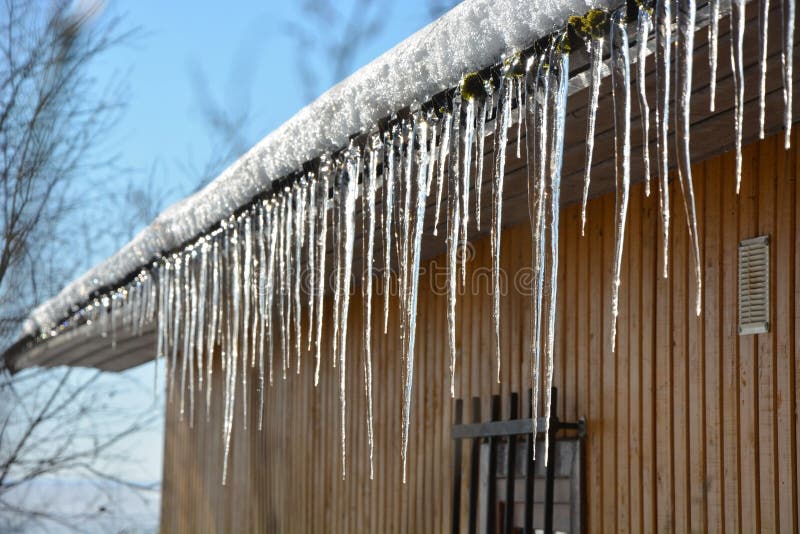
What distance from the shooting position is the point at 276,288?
6625 mm

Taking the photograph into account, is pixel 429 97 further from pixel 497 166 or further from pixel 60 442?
pixel 60 442

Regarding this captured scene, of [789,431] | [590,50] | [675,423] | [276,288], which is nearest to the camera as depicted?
[590,50]

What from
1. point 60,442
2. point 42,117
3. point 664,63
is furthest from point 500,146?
point 60,442

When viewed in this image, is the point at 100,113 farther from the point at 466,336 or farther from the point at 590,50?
the point at 590,50

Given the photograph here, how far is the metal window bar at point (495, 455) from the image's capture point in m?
4.67

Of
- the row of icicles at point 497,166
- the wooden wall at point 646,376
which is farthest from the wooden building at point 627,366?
the row of icicles at point 497,166

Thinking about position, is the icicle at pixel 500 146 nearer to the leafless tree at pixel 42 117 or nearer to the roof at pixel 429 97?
the roof at pixel 429 97

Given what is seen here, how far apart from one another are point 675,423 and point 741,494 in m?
0.44

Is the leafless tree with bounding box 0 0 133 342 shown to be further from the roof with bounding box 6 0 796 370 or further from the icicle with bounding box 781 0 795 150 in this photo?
the icicle with bounding box 781 0 795 150

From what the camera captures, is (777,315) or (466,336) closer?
(777,315)

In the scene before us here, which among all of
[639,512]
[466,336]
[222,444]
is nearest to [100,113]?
[222,444]

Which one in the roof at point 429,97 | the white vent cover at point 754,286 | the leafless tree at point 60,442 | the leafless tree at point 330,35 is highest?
the leafless tree at point 330,35

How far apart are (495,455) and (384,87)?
2279 millimetres

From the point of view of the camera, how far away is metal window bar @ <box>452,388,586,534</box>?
4668mm
